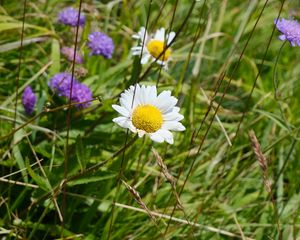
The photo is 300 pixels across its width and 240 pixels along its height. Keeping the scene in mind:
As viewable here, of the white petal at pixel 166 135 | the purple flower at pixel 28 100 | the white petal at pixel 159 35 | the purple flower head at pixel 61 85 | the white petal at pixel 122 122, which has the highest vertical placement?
the white petal at pixel 159 35

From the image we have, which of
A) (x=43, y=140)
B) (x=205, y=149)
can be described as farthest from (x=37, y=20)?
(x=205, y=149)

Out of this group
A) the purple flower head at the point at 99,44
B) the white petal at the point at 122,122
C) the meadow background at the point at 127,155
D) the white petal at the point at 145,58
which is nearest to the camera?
the white petal at the point at 122,122

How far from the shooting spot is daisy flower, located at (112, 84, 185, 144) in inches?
36.6

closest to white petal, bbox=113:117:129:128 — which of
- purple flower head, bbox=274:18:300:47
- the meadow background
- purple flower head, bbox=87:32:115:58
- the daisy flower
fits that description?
the daisy flower

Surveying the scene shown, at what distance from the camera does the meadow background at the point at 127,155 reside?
1.18 metres

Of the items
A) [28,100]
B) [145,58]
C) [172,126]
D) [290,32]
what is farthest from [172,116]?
[28,100]

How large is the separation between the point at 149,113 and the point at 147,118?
0.5 inches

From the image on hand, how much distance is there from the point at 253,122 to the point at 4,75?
765 millimetres

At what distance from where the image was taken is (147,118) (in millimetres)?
949

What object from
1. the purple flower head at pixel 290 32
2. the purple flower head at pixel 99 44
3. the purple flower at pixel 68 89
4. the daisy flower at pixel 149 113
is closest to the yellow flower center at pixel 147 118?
the daisy flower at pixel 149 113

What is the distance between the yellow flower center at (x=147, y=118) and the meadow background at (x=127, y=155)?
0.33 ft

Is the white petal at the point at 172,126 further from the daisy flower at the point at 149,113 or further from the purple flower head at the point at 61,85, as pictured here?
the purple flower head at the point at 61,85

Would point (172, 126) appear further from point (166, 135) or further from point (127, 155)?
point (127, 155)

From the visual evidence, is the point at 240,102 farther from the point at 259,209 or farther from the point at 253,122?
the point at 259,209
